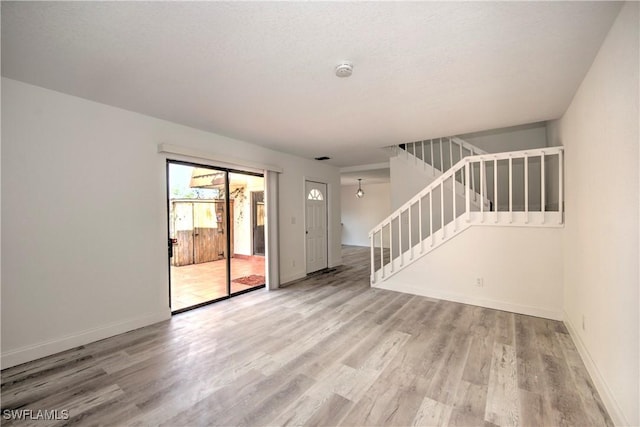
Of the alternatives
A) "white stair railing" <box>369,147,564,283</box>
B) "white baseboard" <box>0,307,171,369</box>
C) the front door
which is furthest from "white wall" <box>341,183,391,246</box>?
"white baseboard" <box>0,307,171,369</box>

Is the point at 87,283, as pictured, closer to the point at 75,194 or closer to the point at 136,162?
the point at 75,194

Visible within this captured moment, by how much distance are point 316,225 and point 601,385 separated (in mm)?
4772

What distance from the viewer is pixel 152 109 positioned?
9.99 feet

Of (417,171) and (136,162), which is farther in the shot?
(417,171)

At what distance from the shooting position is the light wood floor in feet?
5.90

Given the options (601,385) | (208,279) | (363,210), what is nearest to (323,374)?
(601,385)

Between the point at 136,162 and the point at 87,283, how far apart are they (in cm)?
140

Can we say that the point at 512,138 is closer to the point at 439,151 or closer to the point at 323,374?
the point at 439,151

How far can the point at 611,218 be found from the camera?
1.82 meters

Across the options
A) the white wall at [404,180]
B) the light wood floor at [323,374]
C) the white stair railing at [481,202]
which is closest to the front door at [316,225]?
the white stair railing at [481,202]

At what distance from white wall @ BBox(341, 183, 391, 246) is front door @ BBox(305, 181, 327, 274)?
4.16m

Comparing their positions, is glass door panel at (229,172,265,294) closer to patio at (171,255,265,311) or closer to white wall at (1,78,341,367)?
patio at (171,255,265,311)

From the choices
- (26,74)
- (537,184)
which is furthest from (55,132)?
(537,184)

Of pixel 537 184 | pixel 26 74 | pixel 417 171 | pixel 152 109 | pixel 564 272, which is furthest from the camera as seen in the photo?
pixel 417 171
